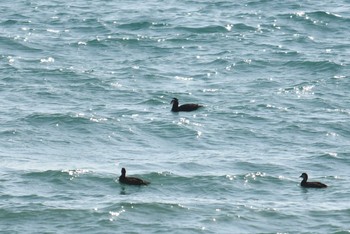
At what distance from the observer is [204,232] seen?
32.2 metres

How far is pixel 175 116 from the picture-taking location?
45062 mm

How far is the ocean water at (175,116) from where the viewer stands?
34.0 metres

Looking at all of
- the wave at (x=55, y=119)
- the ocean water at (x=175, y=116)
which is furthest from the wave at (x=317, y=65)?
the wave at (x=55, y=119)

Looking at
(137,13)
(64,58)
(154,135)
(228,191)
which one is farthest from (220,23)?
(228,191)

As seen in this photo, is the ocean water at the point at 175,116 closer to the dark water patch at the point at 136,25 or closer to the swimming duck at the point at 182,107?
the dark water patch at the point at 136,25

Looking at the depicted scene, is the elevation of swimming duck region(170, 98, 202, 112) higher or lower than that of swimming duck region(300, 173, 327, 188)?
higher

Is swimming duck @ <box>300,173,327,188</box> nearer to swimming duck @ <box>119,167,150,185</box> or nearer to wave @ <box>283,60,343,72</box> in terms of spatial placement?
swimming duck @ <box>119,167,150,185</box>

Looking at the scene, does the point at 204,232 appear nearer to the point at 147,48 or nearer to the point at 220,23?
the point at 147,48

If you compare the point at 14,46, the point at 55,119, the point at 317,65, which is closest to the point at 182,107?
the point at 55,119

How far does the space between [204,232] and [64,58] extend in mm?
23270

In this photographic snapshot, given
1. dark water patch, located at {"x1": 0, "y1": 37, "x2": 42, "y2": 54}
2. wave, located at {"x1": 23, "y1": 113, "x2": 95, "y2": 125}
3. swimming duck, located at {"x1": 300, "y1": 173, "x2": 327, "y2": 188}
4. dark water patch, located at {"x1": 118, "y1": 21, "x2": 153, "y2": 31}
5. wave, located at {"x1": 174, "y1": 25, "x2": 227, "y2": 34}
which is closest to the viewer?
swimming duck, located at {"x1": 300, "y1": 173, "x2": 327, "y2": 188}

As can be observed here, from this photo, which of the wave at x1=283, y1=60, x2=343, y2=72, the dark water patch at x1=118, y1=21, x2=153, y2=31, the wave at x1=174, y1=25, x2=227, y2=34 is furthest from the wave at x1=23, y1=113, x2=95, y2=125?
the dark water patch at x1=118, y1=21, x2=153, y2=31

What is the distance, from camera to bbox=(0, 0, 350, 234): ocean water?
34.0m

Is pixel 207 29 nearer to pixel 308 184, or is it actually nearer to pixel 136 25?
pixel 136 25
